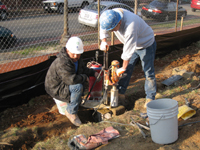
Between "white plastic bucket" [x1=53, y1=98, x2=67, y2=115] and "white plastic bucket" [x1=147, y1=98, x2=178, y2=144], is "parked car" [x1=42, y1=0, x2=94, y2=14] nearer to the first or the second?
"white plastic bucket" [x1=53, y1=98, x2=67, y2=115]

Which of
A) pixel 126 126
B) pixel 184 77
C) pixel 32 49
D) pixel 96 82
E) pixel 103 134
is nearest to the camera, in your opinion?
pixel 103 134

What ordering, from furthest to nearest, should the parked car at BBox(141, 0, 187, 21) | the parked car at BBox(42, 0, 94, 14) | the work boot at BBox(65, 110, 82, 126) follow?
the parked car at BBox(141, 0, 187, 21) → the parked car at BBox(42, 0, 94, 14) → the work boot at BBox(65, 110, 82, 126)

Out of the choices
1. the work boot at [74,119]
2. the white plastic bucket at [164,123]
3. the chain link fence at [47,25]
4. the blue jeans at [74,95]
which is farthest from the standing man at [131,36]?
the chain link fence at [47,25]

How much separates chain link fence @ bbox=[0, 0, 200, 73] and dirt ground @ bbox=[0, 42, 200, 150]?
2.27 metres

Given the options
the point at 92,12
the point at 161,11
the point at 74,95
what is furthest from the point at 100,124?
the point at 161,11

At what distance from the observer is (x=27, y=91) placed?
5.02 metres

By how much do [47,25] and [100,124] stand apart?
8779 mm

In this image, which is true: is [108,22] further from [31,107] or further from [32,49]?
[32,49]

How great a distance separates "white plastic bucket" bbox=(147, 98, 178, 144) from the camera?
2.88 m

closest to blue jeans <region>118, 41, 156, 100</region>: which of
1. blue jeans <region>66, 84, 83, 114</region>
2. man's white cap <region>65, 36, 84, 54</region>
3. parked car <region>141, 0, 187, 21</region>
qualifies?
blue jeans <region>66, 84, 83, 114</region>

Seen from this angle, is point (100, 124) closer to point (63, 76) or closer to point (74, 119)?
point (74, 119)

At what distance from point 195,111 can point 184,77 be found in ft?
7.06

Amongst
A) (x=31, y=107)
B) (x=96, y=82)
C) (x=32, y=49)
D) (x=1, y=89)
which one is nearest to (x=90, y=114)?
(x=96, y=82)

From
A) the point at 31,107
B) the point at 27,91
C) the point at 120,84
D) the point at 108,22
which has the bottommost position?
the point at 31,107
